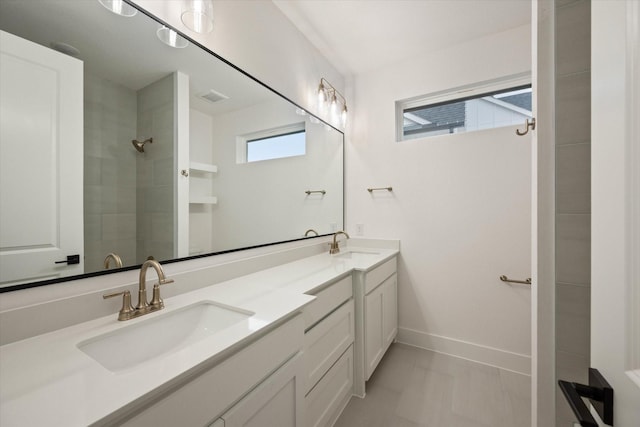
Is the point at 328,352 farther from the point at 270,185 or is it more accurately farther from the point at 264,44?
Result: the point at 264,44

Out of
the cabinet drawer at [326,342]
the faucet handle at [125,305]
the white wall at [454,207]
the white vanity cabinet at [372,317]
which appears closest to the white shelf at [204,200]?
the faucet handle at [125,305]

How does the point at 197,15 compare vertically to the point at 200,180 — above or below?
above

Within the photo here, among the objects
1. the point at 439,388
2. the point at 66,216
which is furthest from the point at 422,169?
the point at 66,216

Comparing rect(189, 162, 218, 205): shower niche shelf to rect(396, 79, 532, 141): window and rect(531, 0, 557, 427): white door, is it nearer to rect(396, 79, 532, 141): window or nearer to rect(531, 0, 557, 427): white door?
rect(531, 0, 557, 427): white door

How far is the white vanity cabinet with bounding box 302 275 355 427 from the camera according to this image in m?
1.12

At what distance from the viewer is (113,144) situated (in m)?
0.90

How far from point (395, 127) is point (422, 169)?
472mm

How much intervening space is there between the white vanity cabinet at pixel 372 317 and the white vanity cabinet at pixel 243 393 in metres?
0.65

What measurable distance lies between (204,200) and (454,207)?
1.88 metres

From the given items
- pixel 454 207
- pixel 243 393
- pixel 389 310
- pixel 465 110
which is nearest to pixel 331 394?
pixel 243 393

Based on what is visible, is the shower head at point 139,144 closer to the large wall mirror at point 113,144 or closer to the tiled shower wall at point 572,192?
the large wall mirror at point 113,144

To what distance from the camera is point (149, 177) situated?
99 cm

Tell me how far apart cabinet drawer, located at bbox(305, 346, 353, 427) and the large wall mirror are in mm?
816

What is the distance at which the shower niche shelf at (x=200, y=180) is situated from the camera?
→ 46.1 inches
